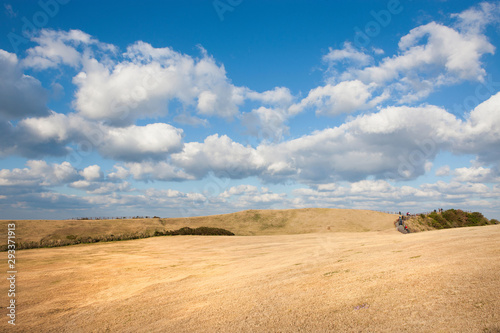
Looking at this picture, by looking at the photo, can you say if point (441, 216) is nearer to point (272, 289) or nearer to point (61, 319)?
point (272, 289)

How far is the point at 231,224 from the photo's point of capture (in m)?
58.2

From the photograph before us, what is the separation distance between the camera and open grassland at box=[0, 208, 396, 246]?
3547 centimetres

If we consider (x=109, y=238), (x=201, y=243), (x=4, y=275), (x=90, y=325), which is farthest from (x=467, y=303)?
(x=109, y=238)

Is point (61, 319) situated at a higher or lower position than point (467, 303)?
lower

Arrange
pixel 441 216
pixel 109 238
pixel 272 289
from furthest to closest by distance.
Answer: pixel 441 216 < pixel 109 238 < pixel 272 289

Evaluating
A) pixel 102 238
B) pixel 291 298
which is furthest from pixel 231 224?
pixel 291 298

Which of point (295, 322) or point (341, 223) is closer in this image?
point (295, 322)

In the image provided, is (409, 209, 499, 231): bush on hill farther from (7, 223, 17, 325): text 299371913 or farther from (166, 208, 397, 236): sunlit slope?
(7, 223, 17, 325): text 299371913

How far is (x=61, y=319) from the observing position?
1023cm

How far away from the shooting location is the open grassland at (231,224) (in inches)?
1396

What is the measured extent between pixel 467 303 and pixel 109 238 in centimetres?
3899

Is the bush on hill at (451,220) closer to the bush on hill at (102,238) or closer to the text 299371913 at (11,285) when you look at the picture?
the bush on hill at (102,238)

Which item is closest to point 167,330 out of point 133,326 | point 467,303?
point 133,326

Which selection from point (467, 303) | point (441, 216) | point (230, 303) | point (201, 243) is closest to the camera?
point (467, 303)
